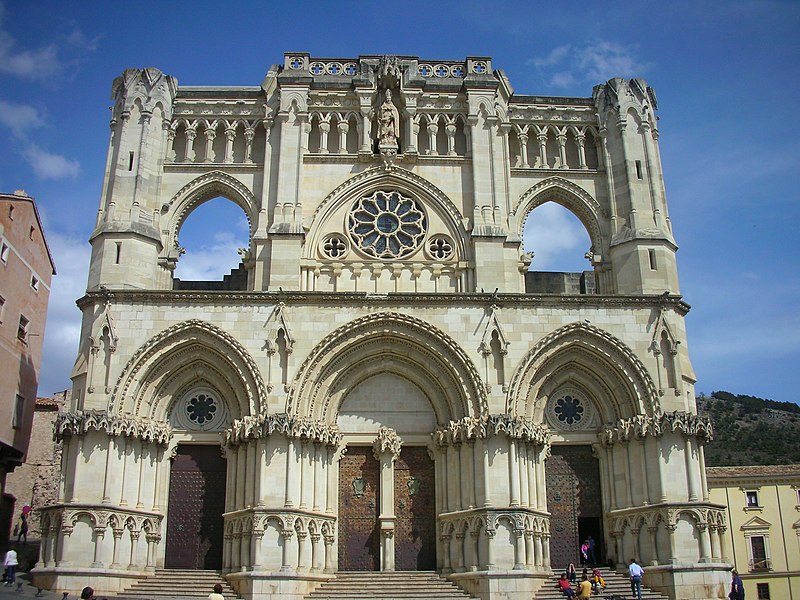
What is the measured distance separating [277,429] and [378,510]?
3.58 meters

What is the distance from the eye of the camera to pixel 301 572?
19078 millimetres

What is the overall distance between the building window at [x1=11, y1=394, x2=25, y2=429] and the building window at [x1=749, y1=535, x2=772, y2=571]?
33.4 m

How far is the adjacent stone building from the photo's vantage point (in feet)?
85.3

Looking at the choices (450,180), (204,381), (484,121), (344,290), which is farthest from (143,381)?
(484,121)

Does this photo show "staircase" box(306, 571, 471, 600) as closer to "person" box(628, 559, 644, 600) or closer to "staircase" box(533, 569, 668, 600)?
"staircase" box(533, 569, 668, 600)

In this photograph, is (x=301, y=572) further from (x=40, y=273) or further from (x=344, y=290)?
(x=40, y=273)

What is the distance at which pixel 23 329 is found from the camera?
27.6 meters

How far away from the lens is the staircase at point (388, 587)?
18875 millimetres

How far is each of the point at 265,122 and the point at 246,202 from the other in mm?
2519

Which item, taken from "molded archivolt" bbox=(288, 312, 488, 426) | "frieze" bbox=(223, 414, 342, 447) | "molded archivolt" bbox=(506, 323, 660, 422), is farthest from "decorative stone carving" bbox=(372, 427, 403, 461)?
"molded archivolt" bbox=(506, 323, 660, 422)

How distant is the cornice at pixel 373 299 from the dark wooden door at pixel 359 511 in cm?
401

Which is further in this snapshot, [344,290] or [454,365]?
[344,290]

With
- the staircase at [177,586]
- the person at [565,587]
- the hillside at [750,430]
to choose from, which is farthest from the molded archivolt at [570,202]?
the hillside at [750,430]

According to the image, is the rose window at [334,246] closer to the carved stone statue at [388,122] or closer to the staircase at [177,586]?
the carved stone statue at [388,122]
